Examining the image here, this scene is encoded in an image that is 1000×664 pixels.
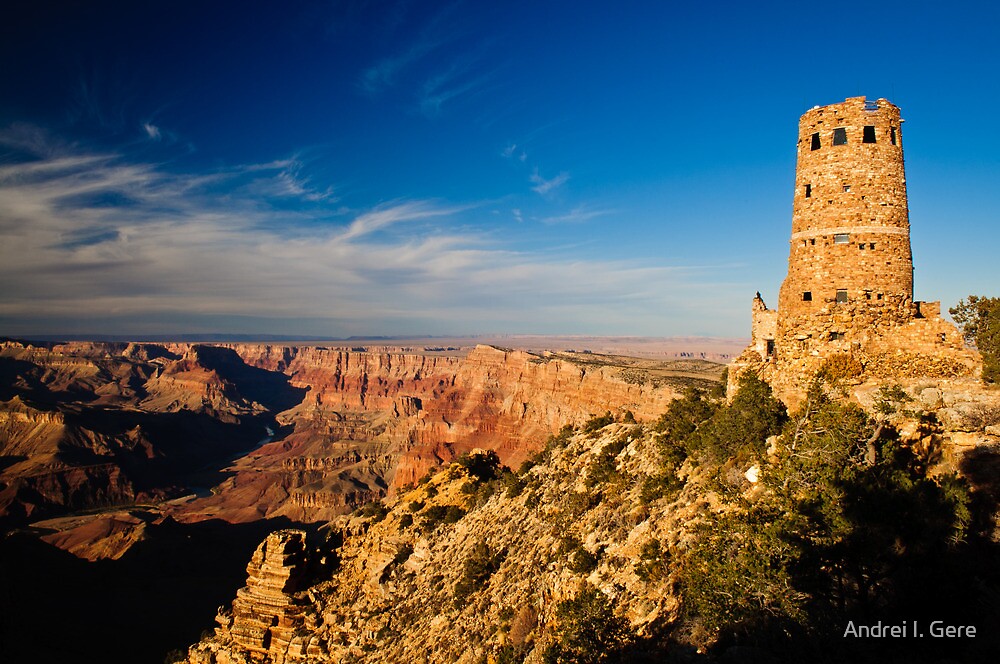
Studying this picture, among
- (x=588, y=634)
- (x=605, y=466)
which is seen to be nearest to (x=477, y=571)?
(x=605, y=466)

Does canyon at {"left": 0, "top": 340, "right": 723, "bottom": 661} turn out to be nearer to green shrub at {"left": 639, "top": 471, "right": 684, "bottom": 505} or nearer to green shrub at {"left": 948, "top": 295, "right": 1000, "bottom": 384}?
green shrub at {"left": 639, "top": 471, "right": 684, "bottom": 505}

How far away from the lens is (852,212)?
1553 centimetres

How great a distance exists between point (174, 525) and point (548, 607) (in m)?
87.3

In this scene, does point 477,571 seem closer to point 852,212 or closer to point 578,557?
point 578,557

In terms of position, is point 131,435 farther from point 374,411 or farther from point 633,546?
point 633,546

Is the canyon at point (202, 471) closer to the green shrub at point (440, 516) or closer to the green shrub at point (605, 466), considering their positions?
the green shrub at point (605, 466)

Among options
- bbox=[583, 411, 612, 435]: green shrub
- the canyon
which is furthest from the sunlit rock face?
bbox=[583, 411, 612, 435]: green shrub

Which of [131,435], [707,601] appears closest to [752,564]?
[707,601]

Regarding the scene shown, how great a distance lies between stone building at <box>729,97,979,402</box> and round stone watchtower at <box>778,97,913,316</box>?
3 centimetres

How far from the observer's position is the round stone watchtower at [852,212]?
15.2m

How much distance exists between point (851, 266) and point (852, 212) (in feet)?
5.15

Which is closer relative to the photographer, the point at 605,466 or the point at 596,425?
the point at 605,466

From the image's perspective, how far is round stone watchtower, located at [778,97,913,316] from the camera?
600 inches

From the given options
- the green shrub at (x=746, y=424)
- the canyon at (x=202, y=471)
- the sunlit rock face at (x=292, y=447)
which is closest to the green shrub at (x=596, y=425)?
→ the canyon at (x=202, y=471)
